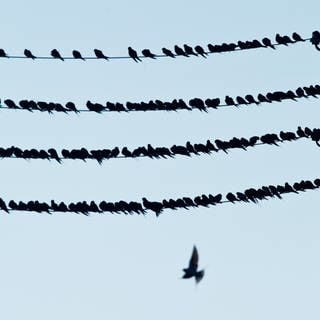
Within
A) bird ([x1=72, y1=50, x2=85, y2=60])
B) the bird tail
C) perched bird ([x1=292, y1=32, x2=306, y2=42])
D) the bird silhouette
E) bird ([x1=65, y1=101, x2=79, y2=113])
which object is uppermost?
bird ([x1=72, y1=50, x2=85, y2=60])

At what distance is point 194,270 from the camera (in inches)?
436

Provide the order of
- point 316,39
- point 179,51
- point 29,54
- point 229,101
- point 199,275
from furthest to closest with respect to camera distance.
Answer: point 179,51 < point 229,101 < point 29,54 < point 316,39 < point 199,275

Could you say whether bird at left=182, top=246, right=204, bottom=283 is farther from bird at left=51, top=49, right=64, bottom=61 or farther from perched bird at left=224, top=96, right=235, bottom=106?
bird at left=51, top=49, right=64, bottom=61

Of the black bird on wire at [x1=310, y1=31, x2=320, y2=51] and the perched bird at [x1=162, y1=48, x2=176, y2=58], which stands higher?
the perched bird at [x1=162, y1=48, x2=176, y2=58]

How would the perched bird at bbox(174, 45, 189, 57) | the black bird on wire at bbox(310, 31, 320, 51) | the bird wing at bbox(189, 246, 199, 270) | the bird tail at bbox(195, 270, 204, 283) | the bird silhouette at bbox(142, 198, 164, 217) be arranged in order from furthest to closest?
the perched bird at bbox(174, 45, 189, 57) < the bird silhouette at bbox(142, 198, 164, 217) < the black bird on wire at bbox(310, 31, 320, 51) < the bird wing at bbox(189, 246, 199, 270) < the bird tail at bbox(195, 270, 204, 283)

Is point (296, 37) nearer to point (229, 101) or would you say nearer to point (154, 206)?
point (229, 101)

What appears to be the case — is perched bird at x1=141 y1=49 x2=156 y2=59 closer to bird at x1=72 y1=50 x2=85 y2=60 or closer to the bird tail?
bird at x1=72 y1=50 x2=85 y2=60

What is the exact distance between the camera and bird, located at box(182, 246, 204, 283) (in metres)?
10.8

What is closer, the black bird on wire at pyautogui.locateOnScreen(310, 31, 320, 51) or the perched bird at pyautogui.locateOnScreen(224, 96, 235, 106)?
the black bird on wire at pyautogui.locateOnScreen(310, 31, 320, 51)

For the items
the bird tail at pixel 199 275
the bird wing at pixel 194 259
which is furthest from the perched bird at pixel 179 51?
the bird tail at pixel 199 275

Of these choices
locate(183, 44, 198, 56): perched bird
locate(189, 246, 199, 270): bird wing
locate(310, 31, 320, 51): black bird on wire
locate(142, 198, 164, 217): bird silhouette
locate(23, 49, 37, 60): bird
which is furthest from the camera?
locate(183, 44, 198, 56): perched bird

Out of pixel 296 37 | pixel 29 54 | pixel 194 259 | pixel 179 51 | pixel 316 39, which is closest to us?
pixel 194 259

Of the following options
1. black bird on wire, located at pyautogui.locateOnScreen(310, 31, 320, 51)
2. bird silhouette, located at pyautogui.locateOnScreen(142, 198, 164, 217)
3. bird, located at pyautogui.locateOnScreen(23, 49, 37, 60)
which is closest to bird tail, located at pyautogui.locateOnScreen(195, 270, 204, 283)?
bird silhouette, located at pyautogui.locateOnScreen(142, 198, 164, 217)

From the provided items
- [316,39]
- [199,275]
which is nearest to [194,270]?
[199,275]
